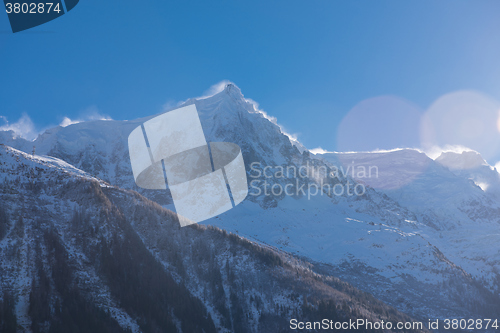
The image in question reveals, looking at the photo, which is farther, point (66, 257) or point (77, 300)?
point (66, 257)

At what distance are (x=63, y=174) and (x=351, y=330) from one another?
128570 millimetres

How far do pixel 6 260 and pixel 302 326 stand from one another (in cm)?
10206

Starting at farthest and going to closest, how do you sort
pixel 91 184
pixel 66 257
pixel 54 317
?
1. pixel 91 184
2. pixel 66 257
3. pixel 54 317

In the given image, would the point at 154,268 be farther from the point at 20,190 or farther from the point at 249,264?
the point at 20,190

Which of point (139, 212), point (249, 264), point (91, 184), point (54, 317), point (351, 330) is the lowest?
point (351, 330)

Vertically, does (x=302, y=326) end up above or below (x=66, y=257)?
below

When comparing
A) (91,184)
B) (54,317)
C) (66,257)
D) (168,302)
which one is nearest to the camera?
(54,317)

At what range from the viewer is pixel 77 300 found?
428ft

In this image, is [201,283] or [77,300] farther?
[201,283]

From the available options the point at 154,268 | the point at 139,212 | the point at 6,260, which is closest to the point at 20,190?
the point at 6,260

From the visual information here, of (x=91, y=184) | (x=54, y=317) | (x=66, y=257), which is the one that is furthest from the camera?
(x=91, y=184)

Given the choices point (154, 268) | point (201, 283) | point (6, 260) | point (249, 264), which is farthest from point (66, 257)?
point (249, 264)

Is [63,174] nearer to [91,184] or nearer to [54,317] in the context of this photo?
[91,184]

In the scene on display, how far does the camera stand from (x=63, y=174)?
566 feet
